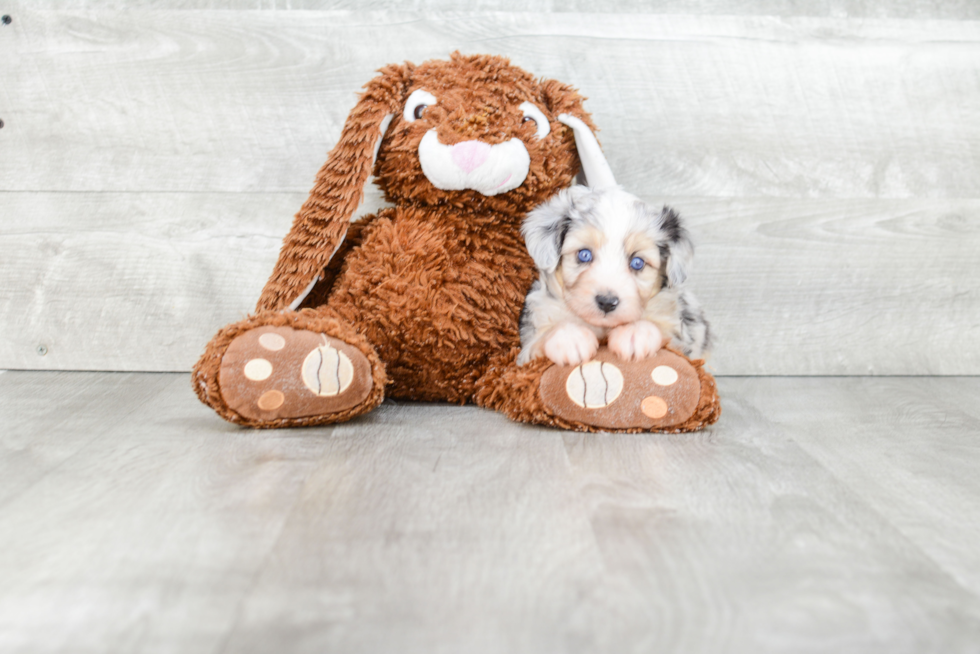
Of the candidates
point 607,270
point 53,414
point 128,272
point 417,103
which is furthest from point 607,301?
point 128,272

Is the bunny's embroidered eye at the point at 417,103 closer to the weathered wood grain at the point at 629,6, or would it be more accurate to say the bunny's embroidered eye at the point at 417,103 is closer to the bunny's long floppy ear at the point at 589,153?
the bunny's long floppy ear at the point at 589,153

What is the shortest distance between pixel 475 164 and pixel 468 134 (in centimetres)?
4

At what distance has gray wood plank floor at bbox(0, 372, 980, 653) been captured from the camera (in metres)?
0.56

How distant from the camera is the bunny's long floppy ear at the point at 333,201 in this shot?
112 centimetres

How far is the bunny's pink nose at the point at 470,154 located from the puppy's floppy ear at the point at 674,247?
0.24 m

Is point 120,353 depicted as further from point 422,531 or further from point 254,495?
point 422,531

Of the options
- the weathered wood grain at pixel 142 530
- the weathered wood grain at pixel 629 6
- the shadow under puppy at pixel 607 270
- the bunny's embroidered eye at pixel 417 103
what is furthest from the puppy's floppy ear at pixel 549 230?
the weathered wood grain at pixel 629 6

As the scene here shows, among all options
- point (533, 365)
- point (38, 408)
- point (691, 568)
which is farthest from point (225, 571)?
point (38, 408)

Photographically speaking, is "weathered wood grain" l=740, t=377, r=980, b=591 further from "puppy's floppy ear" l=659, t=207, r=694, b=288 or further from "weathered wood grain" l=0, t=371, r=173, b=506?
"weathered wood grain" l=0, t=371, r=173, b=506

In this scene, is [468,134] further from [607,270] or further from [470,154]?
[607,270]

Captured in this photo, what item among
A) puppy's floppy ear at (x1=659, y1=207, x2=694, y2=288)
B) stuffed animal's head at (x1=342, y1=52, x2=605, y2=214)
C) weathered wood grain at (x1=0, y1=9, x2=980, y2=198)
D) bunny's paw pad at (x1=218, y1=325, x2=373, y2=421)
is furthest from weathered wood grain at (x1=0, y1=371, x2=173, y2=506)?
puppy's floppy ear at (x1=659, y1=207, x2=694, y2=288)

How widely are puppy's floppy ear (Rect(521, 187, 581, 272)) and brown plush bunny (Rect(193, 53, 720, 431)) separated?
7 cm

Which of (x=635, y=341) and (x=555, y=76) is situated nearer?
(x=635, y=341)

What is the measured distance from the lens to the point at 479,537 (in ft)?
2.31
